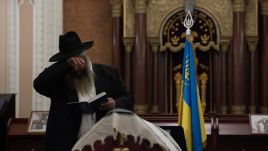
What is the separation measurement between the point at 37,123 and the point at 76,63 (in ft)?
13.8

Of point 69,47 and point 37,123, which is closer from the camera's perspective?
point 69,47

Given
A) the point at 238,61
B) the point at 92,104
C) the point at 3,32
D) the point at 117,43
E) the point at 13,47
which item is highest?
the point at 3,32

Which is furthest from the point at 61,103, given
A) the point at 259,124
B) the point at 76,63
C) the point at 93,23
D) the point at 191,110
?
the point at 93,23

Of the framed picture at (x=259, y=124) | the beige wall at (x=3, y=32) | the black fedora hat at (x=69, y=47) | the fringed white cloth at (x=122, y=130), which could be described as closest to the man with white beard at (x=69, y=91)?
the black fedora hat at (x=69, y=47)

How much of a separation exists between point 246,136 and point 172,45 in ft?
13.2

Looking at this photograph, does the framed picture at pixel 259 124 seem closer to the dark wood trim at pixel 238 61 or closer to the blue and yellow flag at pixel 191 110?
the blue and yellow flag at pixel 191 110

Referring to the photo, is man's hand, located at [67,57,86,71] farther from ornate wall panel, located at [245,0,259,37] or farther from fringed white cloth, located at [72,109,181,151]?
ornate wall panel, located at [245,0,259,37]

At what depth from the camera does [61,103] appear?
3.20 meters

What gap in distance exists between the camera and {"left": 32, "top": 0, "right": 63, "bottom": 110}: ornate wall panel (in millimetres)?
9734

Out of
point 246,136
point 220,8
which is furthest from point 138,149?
point 220,8

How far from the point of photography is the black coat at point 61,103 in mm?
3098

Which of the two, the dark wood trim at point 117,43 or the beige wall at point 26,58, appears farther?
the dark wood trim at point 117,43

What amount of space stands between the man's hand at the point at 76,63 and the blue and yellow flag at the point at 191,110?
2.32 meters

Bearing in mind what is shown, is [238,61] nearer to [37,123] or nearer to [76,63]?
[37,123]
